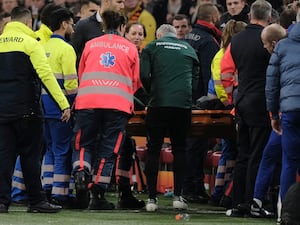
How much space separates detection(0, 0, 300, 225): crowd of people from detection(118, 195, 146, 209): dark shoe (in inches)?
0.5

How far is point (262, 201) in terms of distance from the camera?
13.5 meters

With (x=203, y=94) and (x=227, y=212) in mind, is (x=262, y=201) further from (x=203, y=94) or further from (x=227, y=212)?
(x=203, y=94)

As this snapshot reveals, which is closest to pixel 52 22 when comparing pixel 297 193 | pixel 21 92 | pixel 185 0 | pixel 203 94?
pixel 21 92

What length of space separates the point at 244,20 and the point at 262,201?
373cm

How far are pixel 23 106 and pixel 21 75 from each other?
1.11 feet

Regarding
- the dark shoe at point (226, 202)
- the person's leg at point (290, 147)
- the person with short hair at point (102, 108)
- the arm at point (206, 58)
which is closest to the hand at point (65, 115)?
the person with short hair at point (102, 108)

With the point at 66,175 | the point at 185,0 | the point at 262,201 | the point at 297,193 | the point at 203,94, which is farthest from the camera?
the point at 185,0

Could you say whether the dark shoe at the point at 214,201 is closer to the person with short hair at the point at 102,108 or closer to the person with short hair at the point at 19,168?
the person with short hair at the point at 102,108

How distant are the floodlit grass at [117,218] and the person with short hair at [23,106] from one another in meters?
0.38

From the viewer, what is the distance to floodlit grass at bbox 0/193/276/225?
1252cm

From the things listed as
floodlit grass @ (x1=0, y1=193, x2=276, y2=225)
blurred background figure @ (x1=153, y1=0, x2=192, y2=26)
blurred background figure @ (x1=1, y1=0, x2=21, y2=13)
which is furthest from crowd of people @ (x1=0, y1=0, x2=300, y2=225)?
blurred background figure @ (x1=1, y1=0, x2=21, y2=13)

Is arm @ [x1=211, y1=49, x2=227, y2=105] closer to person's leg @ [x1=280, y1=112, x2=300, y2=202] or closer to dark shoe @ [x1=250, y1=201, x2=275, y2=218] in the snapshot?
dark shoe @ [x1=250, y1=201, x2=275, y2=218]

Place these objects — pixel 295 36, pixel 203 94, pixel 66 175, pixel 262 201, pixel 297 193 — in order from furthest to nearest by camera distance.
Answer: pixel 203 94, pixel 66 175, pixel 262 201, pixel 295 36, pixel 297 193

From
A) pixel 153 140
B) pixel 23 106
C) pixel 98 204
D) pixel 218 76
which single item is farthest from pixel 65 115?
pixel 218 76
